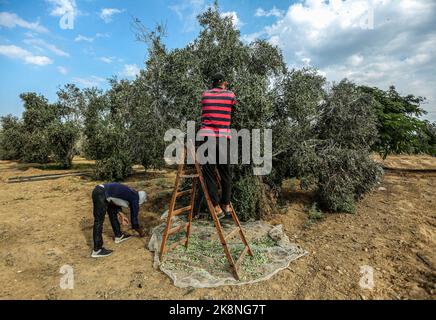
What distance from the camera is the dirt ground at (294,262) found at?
12.5ft

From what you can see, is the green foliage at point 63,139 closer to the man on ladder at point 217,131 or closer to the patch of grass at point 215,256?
the patch of grass at point 215,256

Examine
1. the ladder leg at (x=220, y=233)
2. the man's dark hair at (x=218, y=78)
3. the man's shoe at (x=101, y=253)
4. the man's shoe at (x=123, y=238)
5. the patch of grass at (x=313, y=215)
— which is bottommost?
the man's shoe at (x=101, y=253)

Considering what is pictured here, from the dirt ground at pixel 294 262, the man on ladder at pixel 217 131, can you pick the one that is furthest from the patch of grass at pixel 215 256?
the man on ladder at pixel 217 131

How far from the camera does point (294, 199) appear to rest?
8.35 m

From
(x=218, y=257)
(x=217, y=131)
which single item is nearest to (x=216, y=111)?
(x=217, y=131)

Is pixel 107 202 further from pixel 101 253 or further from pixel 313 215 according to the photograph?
pixel 313 215

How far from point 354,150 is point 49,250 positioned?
24.7 ft

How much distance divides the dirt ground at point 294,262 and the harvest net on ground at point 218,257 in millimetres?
149

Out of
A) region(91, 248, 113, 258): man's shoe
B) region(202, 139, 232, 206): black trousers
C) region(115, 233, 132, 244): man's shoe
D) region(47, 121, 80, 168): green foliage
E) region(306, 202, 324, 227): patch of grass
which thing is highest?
region(47, 121, 80, 168): green foliage

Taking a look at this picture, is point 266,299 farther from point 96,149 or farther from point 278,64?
point 96,149

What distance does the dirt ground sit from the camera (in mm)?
3805

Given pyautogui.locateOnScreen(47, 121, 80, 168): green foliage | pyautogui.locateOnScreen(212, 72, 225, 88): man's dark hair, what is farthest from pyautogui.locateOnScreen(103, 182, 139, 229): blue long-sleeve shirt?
pyautogui.locateOnScreen(47, 121, 80, 168): green foliage

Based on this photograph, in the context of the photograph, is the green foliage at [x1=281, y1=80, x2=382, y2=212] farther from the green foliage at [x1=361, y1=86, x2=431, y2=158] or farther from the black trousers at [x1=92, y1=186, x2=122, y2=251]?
the black trousers at [x1=92, y1=186, x2=122, y2=251]

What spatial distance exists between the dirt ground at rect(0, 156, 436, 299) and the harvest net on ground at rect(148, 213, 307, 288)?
0.49ft
